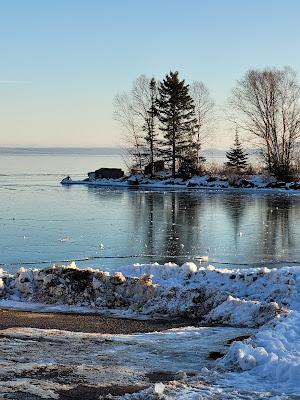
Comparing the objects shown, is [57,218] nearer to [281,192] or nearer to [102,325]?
[102,325]

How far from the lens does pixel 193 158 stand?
196ft

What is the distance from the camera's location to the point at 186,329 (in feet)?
33.0

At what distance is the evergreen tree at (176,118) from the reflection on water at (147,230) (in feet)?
80.2

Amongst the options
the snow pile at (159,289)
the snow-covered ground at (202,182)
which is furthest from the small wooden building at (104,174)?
the snow pile at (159,289)

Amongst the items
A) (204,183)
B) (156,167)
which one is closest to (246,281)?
Result: (204,183)

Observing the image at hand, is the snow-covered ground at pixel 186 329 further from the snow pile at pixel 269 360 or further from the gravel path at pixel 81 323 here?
the gravel path at pixel 81 323

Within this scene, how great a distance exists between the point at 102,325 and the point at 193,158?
49731mm

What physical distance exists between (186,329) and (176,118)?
52.6 m

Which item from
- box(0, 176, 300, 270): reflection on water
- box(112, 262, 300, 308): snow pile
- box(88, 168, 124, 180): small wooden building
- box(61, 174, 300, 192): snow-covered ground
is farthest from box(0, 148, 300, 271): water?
box(88, 168, 124, 180): small wooden building

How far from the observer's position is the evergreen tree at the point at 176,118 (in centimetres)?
6141

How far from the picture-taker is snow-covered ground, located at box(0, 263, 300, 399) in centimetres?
702

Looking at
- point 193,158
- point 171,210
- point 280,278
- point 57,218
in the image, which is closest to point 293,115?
point 193,158

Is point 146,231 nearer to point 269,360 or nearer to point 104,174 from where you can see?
point 269,360

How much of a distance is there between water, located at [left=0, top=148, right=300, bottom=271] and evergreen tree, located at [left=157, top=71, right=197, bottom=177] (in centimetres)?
2483
